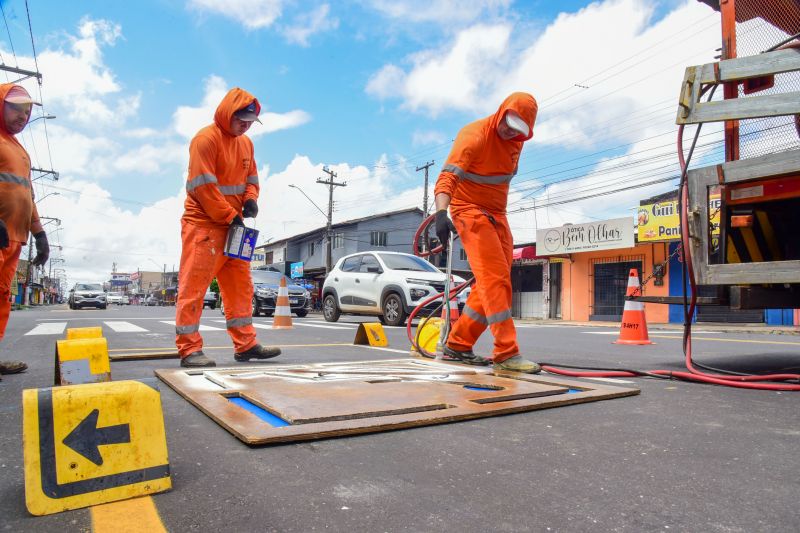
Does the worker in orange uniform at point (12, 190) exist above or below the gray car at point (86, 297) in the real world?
above

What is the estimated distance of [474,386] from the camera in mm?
3109

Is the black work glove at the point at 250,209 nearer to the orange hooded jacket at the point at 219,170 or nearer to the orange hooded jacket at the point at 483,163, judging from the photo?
the orange hooded jacket at the point at 219,170

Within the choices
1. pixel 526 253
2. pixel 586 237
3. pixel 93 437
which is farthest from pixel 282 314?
pixel 526 253

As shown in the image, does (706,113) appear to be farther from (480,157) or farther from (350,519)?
(350,519)

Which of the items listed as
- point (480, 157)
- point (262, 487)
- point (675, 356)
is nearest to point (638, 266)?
point (675, 356)

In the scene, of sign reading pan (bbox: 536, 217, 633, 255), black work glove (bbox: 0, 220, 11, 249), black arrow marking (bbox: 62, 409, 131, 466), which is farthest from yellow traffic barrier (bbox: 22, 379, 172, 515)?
sign reading pan (bbox: 536, 217, 633, 255)

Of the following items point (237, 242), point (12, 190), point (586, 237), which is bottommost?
point (237, 242)

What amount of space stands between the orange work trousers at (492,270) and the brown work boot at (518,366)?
0.10 feet

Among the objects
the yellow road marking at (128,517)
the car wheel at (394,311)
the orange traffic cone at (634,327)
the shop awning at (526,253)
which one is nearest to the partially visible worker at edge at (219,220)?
the yellow road marking at (128,517)

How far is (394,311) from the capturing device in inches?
444

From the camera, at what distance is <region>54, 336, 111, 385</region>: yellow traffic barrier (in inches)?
113

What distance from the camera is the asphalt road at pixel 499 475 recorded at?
137 centimetres

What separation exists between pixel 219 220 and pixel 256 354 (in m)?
1.12

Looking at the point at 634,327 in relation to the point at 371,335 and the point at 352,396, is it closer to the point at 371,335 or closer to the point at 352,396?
the point at 371,335
